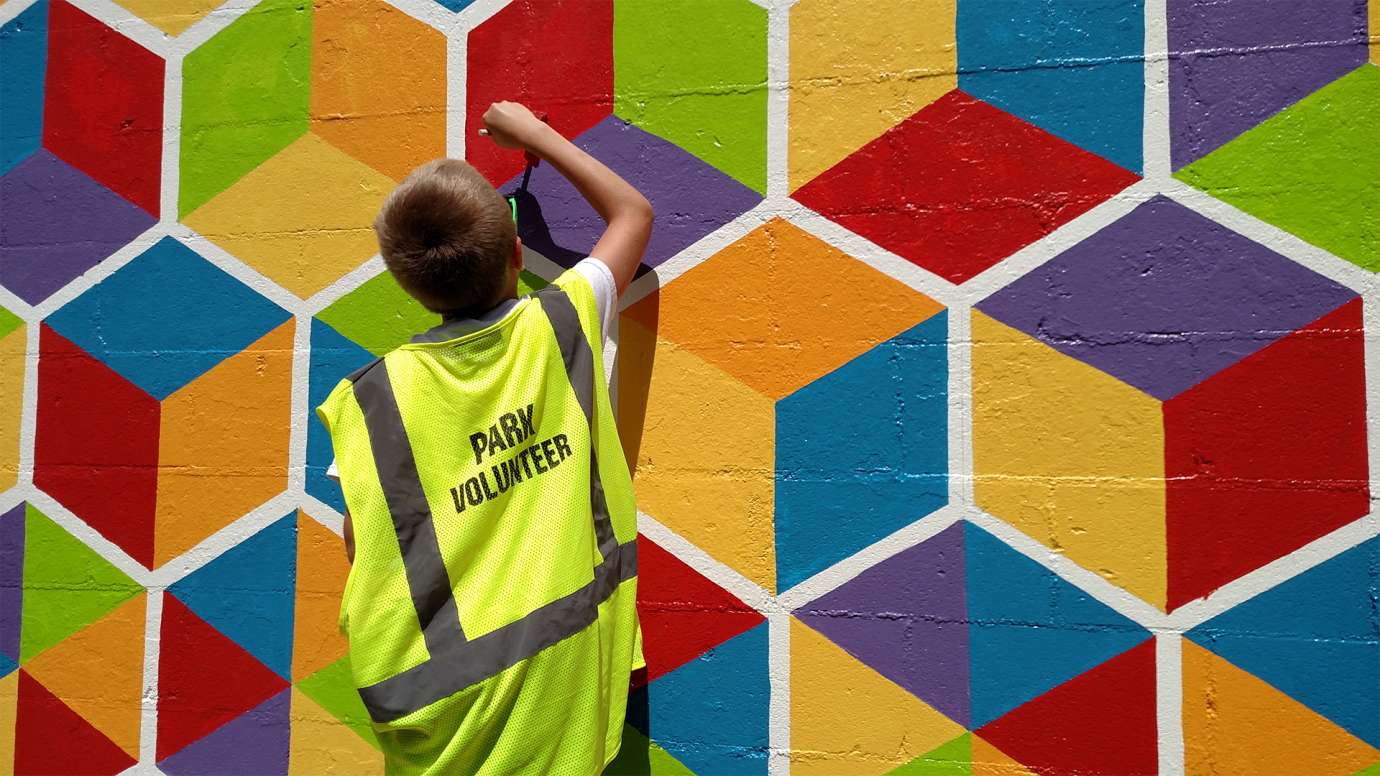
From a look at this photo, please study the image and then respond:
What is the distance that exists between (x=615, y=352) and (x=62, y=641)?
1.74 metres

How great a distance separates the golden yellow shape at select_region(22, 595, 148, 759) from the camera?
2803 mm

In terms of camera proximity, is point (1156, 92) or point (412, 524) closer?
point (412, 524)

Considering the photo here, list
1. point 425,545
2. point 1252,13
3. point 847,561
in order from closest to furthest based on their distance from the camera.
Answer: point 425,545, point 1252,13, point 847,561

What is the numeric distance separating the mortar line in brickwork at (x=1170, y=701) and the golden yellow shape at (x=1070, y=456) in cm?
9

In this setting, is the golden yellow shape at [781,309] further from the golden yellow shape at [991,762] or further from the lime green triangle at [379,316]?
the golden yellow shape at [991,762]

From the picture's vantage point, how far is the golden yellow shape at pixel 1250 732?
7.10 ft

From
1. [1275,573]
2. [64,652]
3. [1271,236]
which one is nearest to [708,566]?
[1275,573]

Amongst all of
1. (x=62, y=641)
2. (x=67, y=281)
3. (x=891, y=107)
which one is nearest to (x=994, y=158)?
(x=891, y=107)

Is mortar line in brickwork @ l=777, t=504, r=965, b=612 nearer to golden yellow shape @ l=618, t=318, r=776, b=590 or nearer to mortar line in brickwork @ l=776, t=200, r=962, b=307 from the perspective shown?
golden yellow shape @ l=618, t=318, r=776, b=590

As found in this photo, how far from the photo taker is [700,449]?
250cm

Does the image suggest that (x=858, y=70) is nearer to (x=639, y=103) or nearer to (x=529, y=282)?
(x=639, y=103)

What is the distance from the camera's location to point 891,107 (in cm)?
244

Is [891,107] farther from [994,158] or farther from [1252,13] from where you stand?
[1252,13]

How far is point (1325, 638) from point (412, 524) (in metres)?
1.86
